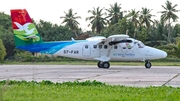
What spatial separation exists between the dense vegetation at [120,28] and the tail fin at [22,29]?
27.5m

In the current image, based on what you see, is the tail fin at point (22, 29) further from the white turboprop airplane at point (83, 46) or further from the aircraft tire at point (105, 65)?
the aircraft tire at point (105, 65)

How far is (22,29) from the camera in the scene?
28.9m

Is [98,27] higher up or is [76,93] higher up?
[98,27]

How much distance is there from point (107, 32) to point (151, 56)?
1757 inches

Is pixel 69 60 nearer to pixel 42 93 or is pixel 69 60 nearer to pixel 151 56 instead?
pixel 151 56

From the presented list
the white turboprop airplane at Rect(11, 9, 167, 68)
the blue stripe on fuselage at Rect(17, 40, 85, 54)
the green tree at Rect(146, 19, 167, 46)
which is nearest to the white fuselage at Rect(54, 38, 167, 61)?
the white turboprop airplane at Rect(11, 9, 167, 68)

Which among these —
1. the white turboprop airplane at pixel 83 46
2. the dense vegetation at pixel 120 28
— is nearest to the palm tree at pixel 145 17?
the dense vegetation at pixel 120 28

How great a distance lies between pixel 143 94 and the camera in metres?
9.92

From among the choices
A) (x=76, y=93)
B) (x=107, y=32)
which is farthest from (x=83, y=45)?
(x=107, y=32)

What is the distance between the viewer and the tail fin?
28844mm

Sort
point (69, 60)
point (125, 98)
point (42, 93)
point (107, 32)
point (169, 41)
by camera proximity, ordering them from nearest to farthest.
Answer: point (125, 98), point (42, 93), point (69, 60), point (169, 41), point (107, 32)

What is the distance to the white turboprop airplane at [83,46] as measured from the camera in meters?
28.9

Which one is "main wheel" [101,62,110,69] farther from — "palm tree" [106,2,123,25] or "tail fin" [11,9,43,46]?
"palm tree" [106,2,123,25]

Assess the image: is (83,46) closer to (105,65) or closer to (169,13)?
(105,65)
